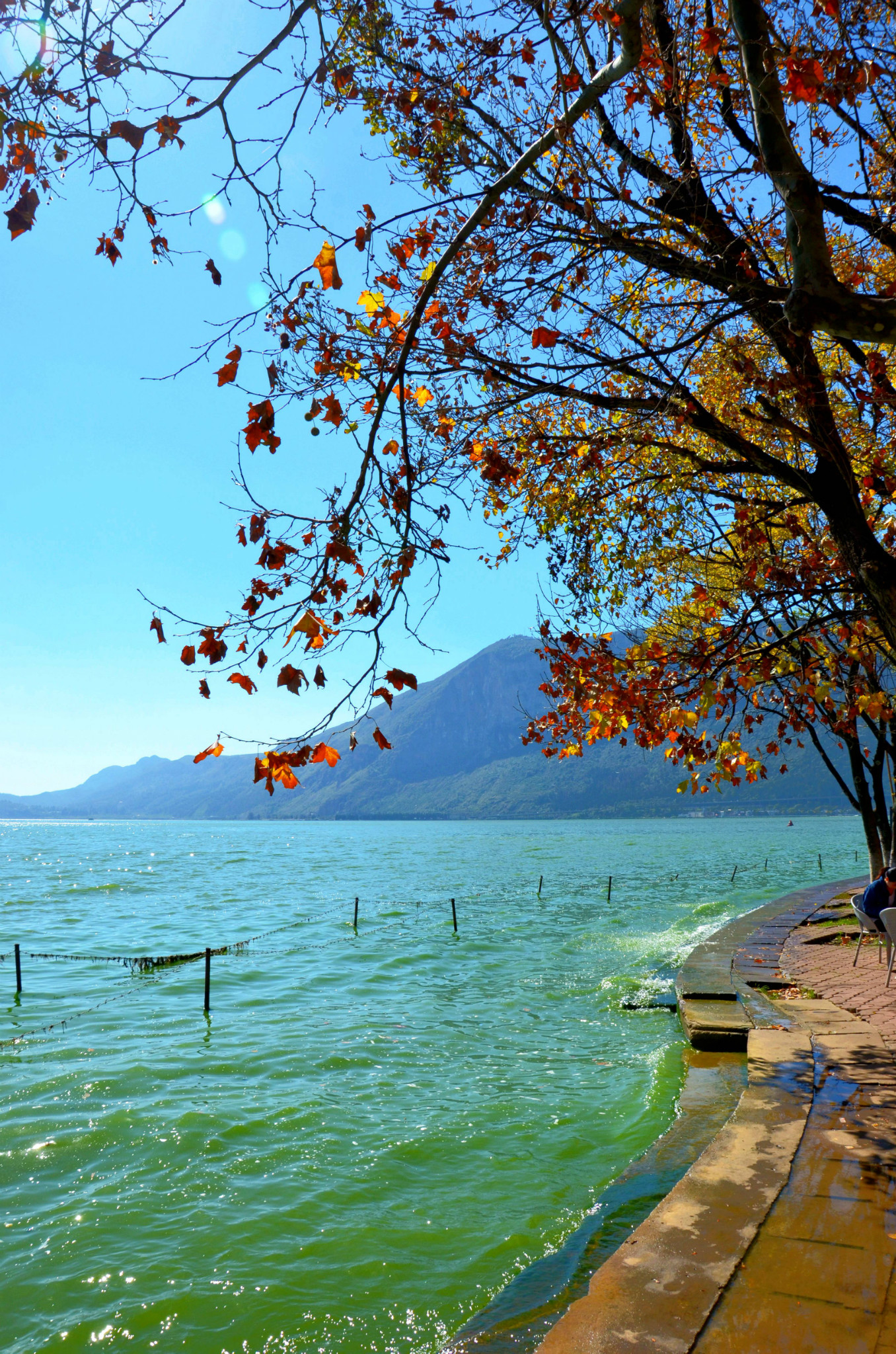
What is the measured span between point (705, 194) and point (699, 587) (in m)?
4.90

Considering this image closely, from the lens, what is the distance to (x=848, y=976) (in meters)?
10.1

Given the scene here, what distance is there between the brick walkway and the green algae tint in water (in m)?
1.86

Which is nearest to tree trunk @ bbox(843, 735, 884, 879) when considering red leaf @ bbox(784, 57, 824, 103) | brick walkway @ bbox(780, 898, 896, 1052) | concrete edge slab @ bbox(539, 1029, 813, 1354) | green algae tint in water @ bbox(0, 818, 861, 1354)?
brick walkway @ bbox(780, 898, 896, 1052)

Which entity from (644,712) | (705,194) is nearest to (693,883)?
(644,712)

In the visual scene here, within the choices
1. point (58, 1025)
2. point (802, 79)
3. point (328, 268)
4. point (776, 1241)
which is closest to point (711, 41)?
point (802, 79)

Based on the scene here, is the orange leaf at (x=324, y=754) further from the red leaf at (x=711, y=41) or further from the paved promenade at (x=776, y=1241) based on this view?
the red leaf at (x=711, y=41)

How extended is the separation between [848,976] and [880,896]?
1.36 m

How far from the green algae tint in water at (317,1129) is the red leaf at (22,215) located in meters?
6.09

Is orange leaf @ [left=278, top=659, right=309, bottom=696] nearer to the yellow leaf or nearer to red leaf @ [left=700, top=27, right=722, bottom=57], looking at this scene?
the yellow leaf

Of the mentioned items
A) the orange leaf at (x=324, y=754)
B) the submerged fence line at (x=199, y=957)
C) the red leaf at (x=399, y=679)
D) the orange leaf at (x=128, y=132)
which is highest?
the orange leaf at (x=128, y=132)

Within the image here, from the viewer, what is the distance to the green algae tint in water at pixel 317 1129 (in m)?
5.32

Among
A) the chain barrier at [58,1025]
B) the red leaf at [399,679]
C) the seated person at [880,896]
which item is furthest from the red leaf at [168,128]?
the chain barrier at [58,1025]

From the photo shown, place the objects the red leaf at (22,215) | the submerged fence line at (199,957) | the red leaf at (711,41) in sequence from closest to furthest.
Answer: the red leaf at (22,215) < the red leaf at (711,41) < the submerged fence line at (199,957)

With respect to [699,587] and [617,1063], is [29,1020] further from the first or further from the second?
[699,587]
